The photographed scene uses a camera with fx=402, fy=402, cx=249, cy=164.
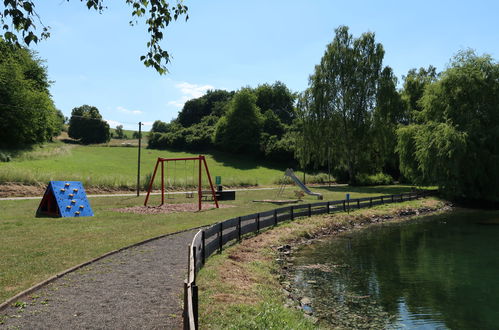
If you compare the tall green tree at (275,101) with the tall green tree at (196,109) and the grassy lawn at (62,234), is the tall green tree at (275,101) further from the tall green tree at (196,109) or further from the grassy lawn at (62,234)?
the grassy lawn at (62,234)

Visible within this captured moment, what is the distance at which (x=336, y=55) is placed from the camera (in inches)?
1853

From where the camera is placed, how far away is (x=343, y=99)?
47188 millimetres

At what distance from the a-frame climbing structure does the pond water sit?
12118 millimetres

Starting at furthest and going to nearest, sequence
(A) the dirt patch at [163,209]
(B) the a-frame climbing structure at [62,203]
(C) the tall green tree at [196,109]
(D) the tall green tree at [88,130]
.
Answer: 1. (C) the tall green tree at [196,109]
2. (D) the tall green tree at [88,130]
3. (A) the dirt patch at [163,209]
4. (B) the a-frame climbing structure at [62,203]

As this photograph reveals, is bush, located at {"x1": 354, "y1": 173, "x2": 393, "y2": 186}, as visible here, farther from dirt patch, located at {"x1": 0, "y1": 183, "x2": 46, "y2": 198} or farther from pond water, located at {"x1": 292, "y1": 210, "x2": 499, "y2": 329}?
dirt patch, located at {"x1": 0, "y1": 183, "x2": 46, "y2": 198}

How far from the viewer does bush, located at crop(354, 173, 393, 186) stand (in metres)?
51.0

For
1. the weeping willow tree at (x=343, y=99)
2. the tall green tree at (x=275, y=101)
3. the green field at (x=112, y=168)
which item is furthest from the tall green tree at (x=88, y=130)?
the weeping willow tree at (x=343, y=99)

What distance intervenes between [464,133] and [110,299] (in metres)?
33.6

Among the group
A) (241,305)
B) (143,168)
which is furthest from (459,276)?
(143,168)

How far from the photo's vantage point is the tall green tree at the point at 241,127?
253ft

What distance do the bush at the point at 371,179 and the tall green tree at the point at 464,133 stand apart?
522 inches

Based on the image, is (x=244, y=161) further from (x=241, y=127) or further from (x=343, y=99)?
(x=343, y=99)

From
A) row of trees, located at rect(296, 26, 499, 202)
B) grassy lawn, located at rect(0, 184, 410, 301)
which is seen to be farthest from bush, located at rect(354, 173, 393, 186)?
grassy lawn, located at rect(0, 184, 410, 301)

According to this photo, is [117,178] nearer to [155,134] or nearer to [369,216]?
[369,216]
